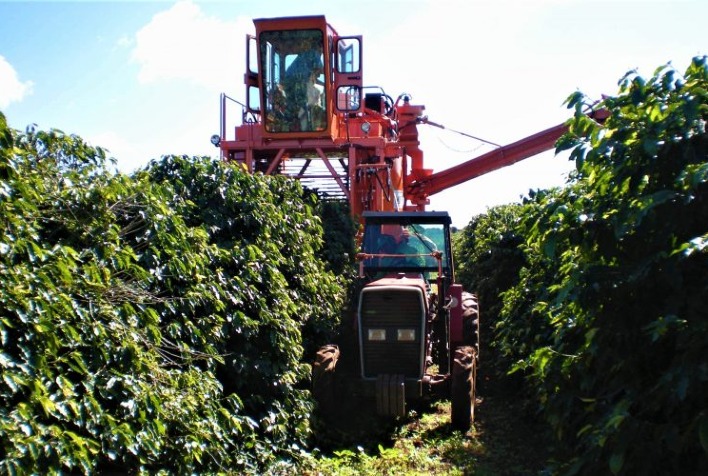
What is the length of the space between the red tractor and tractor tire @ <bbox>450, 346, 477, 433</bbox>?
11 mm

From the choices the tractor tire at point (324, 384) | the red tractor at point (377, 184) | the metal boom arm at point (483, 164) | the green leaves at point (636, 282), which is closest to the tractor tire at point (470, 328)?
the red tractor at point (377, 184)

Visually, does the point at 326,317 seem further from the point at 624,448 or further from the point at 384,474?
the point at 624,448

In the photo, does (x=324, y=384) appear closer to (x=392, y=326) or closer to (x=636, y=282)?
(x=392, y=326)

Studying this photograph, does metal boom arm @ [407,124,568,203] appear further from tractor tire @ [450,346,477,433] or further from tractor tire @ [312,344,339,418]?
tractor tire @ [312,344,339,418]

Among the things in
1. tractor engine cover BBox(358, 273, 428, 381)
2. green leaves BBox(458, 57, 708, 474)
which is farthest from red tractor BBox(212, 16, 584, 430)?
green leaves BBox(458, 57, 708, 474)

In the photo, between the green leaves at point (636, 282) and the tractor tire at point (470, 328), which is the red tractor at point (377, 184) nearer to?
the tractor tire at point (470, 328)

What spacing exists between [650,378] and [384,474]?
3399 mm

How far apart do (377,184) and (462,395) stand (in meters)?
6.20

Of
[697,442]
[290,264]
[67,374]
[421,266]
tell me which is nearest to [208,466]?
[67,374]

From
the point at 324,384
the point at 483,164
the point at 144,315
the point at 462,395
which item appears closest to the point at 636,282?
the point at 144,315

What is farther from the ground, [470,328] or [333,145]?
[333,145]

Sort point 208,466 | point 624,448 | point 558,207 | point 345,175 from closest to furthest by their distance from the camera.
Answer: point 624,448
point 558,207
point 208,466
point 345,175

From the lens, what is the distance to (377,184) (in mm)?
13383

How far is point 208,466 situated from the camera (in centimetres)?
577
